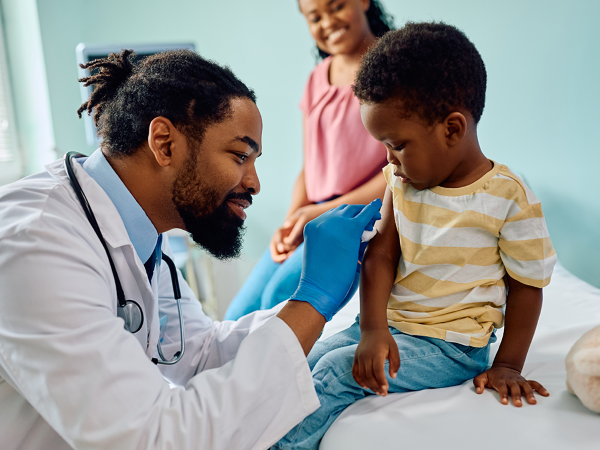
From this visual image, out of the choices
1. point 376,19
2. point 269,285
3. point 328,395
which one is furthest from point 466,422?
point 376,19

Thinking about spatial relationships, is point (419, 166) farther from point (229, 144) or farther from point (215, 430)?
point (215, 430)

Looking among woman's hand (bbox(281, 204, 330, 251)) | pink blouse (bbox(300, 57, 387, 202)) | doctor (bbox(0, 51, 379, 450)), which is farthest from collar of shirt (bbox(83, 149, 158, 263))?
pink blouse (bbox(300, 57, 387, 202))

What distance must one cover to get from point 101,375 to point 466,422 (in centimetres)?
63

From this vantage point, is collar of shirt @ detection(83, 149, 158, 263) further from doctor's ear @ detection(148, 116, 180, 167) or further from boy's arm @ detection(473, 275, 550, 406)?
boy's arm @ detection(473, 275, 550, 406)

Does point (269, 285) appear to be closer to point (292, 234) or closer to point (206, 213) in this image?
point (292, 234)

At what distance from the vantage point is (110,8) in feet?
10.3

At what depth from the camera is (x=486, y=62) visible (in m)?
2.31

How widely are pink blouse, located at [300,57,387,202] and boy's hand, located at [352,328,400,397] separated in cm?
106

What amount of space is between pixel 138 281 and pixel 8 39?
2.64 metres

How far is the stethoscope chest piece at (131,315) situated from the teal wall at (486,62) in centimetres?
198

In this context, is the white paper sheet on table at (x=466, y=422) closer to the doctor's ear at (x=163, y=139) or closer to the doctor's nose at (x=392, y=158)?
the doctor's nose at (x=392, y=158)

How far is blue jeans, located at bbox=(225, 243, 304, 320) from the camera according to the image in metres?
1.76

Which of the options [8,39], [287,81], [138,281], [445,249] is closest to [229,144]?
[138,281]

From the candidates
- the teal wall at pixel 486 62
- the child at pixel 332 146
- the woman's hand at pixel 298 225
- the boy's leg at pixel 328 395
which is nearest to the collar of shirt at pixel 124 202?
the boy's leg at pixel 328 395
